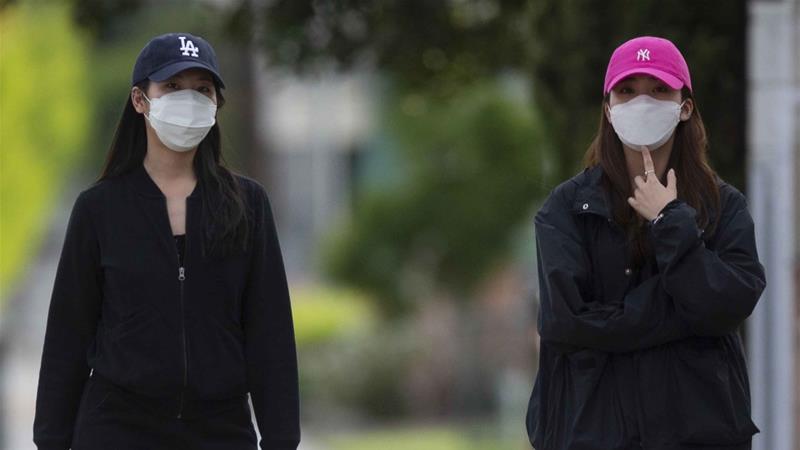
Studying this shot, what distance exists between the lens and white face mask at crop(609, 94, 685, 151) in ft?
15.0

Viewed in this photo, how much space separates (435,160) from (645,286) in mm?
16840

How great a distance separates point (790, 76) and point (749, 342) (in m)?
1.28

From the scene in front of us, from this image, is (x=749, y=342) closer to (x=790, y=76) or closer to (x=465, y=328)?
(x=790, y=76)

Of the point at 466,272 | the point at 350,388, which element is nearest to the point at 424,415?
the point at 350,388

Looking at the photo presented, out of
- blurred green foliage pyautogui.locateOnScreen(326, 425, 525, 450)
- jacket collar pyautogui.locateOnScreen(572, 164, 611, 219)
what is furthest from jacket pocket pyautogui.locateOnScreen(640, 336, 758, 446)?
blurred green foliage pyautogui.locateOnScreen(326, 425, 525, 450)

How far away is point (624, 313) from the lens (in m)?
4.44

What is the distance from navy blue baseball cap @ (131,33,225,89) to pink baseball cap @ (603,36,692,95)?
3.62ft

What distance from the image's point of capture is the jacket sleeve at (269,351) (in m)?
4.85

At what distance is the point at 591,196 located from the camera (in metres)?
4.58

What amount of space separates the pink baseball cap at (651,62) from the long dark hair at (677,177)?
0.08 meters

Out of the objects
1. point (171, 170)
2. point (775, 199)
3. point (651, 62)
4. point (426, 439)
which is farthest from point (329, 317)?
point (651, 62)

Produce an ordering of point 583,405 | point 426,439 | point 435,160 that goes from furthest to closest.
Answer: point 435,160 < point 426,439 < point 583,405

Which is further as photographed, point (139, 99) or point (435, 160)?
point (435, 160)

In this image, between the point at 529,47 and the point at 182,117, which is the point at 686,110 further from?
the point at 529,47
